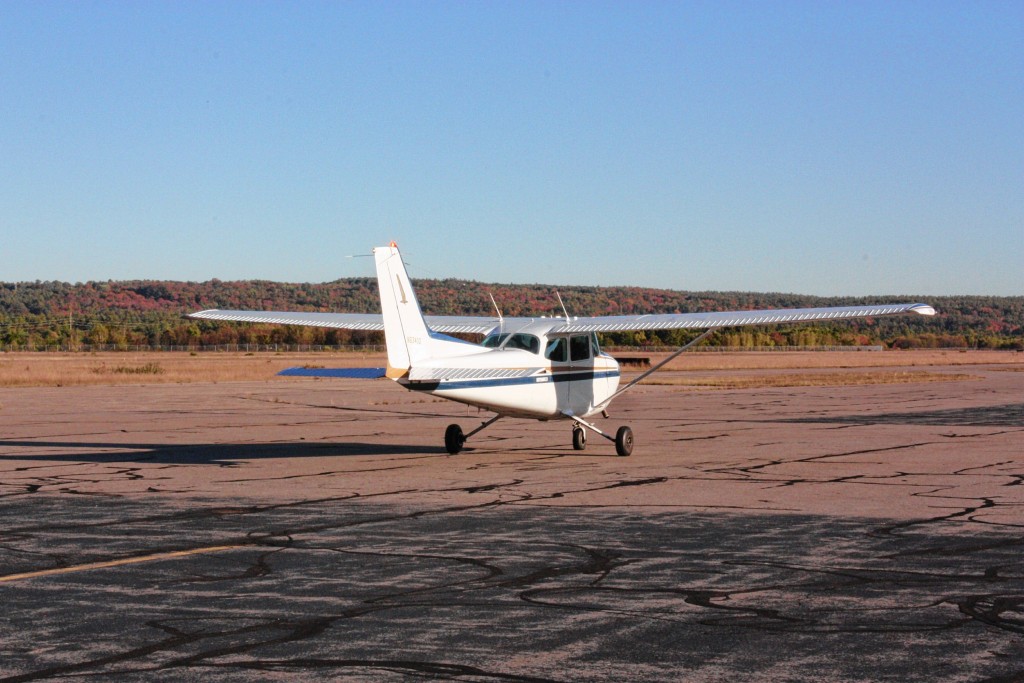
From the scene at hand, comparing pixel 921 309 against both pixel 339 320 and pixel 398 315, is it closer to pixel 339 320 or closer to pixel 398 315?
pixel 398 315

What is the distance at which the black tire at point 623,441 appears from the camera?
20.2 metres

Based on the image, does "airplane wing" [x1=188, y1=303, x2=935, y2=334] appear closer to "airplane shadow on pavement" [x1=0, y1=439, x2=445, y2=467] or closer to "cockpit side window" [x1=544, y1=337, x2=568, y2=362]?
"cockpit side window" [x1=544, y1=337, x2=568, y2=362]

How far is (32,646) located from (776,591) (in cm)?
520

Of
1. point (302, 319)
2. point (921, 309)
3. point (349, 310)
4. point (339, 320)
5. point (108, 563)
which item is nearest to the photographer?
point (108, 563)

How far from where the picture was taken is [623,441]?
2017 cm

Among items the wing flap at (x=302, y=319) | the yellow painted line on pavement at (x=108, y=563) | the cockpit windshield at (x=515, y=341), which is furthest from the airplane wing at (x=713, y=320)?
the yellow painted line on pavement at (x=108, y=563)

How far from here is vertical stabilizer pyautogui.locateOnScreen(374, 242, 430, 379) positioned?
17531 mm

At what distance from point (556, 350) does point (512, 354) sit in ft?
4.20

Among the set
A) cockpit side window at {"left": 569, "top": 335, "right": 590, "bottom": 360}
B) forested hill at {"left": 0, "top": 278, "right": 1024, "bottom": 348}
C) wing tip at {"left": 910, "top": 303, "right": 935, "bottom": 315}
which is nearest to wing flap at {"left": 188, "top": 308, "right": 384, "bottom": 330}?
cockpit side window at {"left": 569, "top": 335, "right": 590, "bottom": 360}

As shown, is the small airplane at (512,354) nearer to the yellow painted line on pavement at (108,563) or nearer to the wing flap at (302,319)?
the wing flap at (302,319)

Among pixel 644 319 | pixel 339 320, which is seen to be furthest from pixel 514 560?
pixel 339 320

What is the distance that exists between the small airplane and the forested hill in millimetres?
104997

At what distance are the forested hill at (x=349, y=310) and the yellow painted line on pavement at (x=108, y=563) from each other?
116557 millimetres

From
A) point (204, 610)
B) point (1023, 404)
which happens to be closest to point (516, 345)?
point (204, 610)
